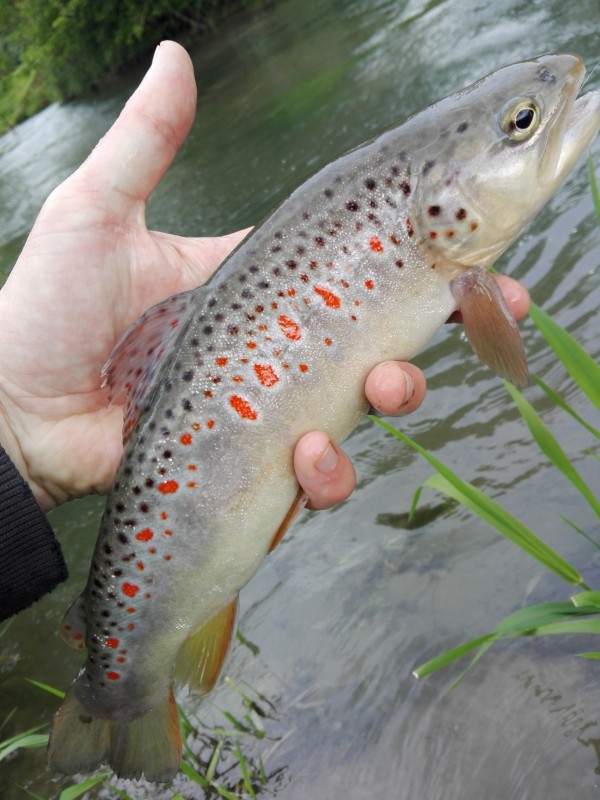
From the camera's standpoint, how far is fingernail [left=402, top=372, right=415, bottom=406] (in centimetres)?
255

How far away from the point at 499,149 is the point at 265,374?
1016 millimetres

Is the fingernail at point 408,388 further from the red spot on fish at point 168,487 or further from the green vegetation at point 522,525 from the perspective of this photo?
the red spot on fish at point 168,487

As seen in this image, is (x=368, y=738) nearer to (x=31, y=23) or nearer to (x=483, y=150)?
(x=483, y=150)

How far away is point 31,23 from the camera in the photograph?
45.0 m

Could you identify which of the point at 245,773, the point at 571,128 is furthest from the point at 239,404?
the point at 245,773

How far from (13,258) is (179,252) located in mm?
12629

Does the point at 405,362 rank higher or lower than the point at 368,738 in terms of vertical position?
higher

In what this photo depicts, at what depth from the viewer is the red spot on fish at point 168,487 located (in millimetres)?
2361

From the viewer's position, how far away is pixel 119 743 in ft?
8.57

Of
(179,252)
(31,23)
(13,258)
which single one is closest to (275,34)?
(13,258)

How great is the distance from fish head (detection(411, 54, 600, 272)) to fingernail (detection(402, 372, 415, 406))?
407 mm

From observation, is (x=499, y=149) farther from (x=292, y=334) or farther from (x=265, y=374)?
(x=265, y=374)

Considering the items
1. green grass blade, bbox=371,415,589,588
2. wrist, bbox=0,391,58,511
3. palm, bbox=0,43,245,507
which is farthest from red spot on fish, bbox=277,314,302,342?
wrist, bbox=0,391,58,511

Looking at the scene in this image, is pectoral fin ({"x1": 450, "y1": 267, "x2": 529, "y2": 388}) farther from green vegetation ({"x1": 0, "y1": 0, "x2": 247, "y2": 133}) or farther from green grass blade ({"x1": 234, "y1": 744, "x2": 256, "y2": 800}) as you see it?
green vegetation ({"x1": 0, "y1": 0, "x2": 247, "y2": 133})
